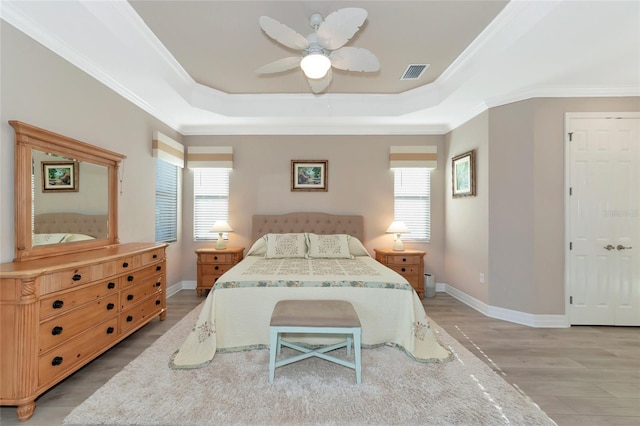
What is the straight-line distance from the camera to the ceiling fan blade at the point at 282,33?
6.88ft

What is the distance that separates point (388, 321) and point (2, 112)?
3679mm

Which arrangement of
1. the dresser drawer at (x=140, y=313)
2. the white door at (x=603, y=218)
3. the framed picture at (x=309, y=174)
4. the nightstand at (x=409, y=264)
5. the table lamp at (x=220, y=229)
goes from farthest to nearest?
the framed picture at (x=309, y=174) < the table lamp at (x=220, y=229) < the nightstand at (x=409, y=264) < the white door at (x=603, y=218) < the dresser drawer at (x=140, y=313)

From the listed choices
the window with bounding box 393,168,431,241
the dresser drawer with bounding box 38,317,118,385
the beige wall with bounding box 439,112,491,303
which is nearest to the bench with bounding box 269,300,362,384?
the dresser drawer with bounding box 38,317,118,385

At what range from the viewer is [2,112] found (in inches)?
87.6

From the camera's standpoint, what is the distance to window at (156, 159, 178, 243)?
4.56m

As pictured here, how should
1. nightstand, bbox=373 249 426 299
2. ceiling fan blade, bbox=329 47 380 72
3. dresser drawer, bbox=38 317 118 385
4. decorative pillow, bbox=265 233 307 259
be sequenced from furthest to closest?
nightstand, bbox=373 249 426 299
decorative pillow, bbox=265 233 307 259
ceiling fan blade, bbox=329 47 380 72
dresser drawer, bbox=38 317 118 385

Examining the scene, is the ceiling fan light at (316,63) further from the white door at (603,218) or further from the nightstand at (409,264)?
the white door at (603,218)

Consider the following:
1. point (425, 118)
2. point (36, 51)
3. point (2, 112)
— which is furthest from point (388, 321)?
point (36, 51)

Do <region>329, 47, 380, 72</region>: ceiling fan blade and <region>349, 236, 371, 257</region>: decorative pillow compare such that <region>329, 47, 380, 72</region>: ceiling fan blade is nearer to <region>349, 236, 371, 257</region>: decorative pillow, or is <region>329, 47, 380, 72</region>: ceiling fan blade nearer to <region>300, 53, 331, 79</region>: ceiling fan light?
<region>300, 53, 331, 79</region>: ceiling fan light

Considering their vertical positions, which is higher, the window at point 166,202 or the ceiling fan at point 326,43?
the ceiling fan at point 326,43

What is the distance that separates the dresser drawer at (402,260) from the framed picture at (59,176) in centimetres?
415

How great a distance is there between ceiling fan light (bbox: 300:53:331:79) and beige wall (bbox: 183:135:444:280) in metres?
2.78

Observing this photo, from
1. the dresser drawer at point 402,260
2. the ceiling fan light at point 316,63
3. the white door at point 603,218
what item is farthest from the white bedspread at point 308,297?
the white door at point 603,218

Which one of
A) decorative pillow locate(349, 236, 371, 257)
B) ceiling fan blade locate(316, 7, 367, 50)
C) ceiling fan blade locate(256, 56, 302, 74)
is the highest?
ceiling fan blade locate(316, 7, 367, 50)
